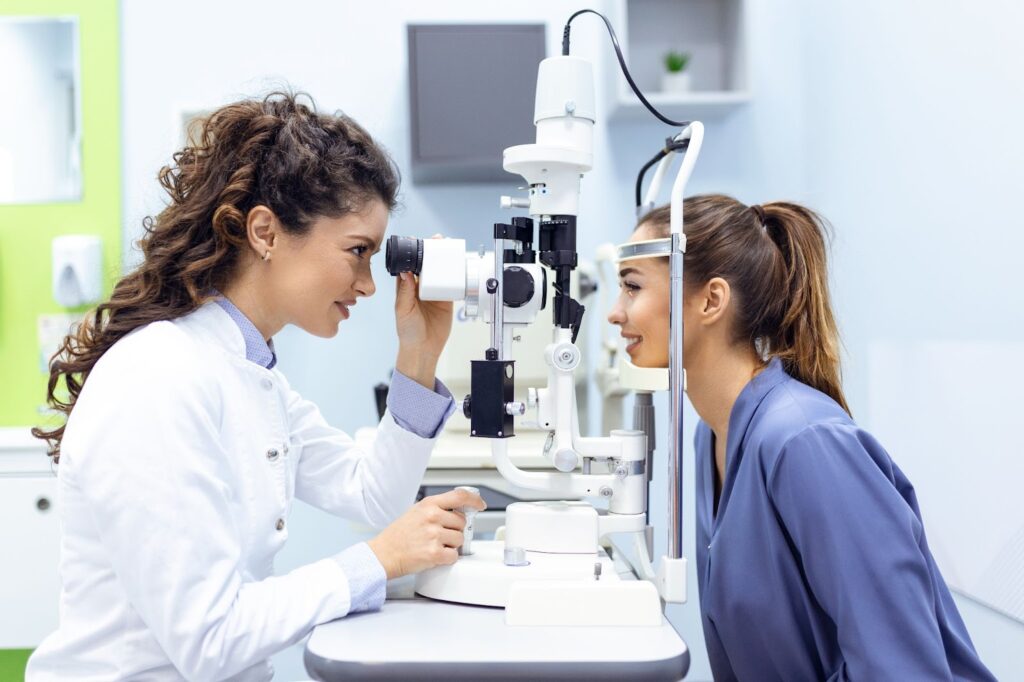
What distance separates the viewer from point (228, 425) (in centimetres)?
105

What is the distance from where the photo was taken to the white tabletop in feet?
2.67

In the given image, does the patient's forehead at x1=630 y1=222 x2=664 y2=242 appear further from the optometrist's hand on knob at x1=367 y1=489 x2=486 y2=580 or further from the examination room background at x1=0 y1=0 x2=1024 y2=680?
the examination room background at x1=0 y1=0 x2=1024 y2=680

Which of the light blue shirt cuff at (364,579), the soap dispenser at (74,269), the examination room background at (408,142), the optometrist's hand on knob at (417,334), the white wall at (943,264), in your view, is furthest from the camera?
the soap dispenser at (74,269)

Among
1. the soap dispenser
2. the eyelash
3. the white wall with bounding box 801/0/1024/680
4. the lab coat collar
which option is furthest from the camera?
the soap dispenser

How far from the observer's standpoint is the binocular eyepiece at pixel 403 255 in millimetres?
1040

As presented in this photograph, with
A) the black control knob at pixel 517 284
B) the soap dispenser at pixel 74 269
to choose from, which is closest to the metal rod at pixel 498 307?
the black control knob at pixel 517 284

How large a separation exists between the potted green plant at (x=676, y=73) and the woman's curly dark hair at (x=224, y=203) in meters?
1.45

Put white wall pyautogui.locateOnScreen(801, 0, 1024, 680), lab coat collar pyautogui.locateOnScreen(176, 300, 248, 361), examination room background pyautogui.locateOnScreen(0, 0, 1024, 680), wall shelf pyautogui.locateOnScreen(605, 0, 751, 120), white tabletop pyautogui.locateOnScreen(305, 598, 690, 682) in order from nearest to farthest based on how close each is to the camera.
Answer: white tabletop pyautogui.locateOnScreen(305, 598, 690, 682), lab coat collar pyautogui.locateOnScreen(176, 300, 248, 361), white wall pyautogui.locateOnScreen(801, 0, 1024, 680), examination room background pyautogui.locateOnScreen(0, 0, 1024, 680), wall shelf pyautogui.locateOnScreen(605, 0, 751, 120)

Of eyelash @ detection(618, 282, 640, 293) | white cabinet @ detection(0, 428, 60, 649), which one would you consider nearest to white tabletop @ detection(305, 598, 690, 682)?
eyelash @ detection(618, 282, 640, 293)

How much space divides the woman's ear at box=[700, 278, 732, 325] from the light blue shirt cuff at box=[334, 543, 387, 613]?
610mm

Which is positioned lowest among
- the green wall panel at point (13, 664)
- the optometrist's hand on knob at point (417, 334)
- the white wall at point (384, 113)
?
the green wall panel at point (13, 664)

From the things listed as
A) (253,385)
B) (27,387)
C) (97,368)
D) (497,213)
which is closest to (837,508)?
(253,385)

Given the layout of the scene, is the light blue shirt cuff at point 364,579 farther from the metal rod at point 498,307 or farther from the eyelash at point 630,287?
the eyelash at point 630,287

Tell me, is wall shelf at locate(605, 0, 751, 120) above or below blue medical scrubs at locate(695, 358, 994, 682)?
above
